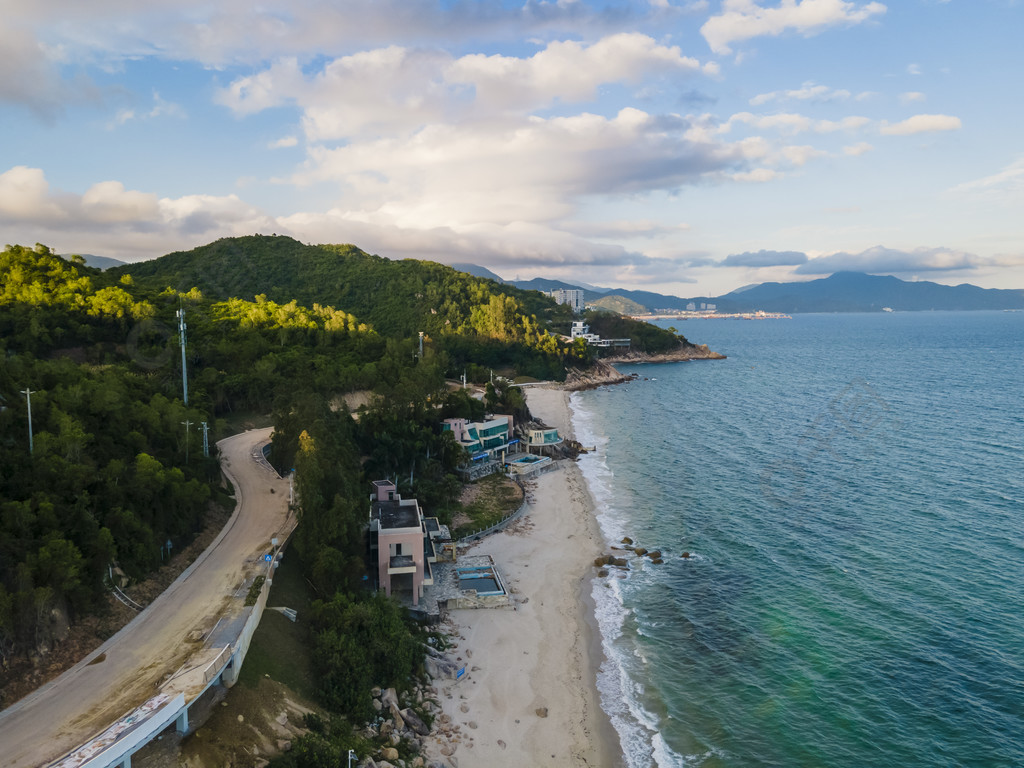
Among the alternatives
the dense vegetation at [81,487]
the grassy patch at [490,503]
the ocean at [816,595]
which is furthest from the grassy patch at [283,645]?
the grassy patch at [490,503]

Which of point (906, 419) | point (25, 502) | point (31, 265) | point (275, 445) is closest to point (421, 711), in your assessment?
point (25, 502)

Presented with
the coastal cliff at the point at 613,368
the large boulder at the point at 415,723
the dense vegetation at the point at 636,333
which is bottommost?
the large boulder at the point at 415,723

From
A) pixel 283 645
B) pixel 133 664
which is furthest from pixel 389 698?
pixel 133 664

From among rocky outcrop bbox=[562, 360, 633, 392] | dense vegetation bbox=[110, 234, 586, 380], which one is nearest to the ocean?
rocky outcrop bbox=[562, 360, 633, 392]

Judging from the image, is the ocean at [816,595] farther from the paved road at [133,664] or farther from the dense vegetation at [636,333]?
the dense vegetation at [636,333]

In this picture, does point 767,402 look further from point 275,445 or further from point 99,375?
point 99,375
